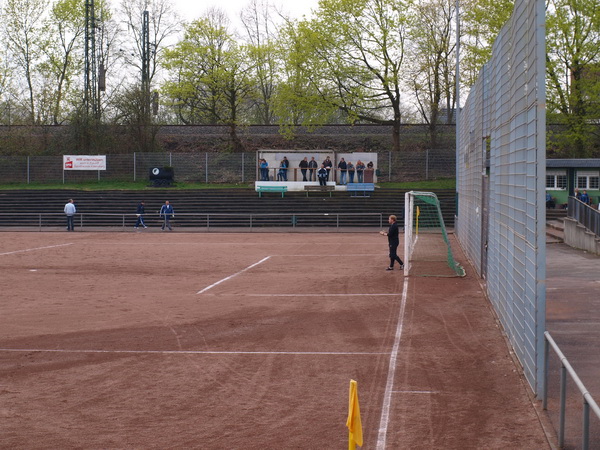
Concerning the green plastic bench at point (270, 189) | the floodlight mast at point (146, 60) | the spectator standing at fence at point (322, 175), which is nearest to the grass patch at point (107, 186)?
the green plastic bench at point (270, 189)

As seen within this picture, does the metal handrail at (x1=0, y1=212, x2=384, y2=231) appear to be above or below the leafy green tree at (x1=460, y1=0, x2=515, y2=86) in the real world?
below

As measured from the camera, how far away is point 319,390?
A: 9.16m

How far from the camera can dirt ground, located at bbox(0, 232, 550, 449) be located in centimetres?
762

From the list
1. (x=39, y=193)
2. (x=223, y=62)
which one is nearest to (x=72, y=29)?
(x=223, y=62)

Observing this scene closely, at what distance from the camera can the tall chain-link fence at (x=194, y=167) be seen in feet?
175

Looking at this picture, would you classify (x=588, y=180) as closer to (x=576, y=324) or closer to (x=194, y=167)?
(x=194, y=167)

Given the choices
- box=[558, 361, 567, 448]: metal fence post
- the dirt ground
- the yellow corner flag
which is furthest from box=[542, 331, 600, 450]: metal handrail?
the yellow corner flag

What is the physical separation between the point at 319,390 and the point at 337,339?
3042 millimetres

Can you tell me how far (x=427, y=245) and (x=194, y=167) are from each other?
84.5 feet

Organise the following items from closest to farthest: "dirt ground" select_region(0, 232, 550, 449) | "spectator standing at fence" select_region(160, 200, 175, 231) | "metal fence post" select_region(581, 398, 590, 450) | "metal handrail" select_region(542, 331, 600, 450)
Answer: "metal handrail" select_region(542, 331, 600, 450) < "metal fence post" select_region(581, 398, 590, 450) < "dirt ground" select_region(0, 232, 550, 449) < "spectator standing at fence" select_region(160, 200, 175, 231)

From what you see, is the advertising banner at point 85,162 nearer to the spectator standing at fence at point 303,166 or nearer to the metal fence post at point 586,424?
the spectator standing at fence at point 303,166

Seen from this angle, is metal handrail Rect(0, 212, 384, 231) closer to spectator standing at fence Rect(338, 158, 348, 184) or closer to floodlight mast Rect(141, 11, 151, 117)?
spectator standing at fence Rect(338, 158, 348, 184)

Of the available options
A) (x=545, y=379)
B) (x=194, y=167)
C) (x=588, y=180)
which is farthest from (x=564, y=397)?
(x=194, y=167)

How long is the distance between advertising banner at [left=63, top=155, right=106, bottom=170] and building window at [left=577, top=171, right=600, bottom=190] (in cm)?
3165
